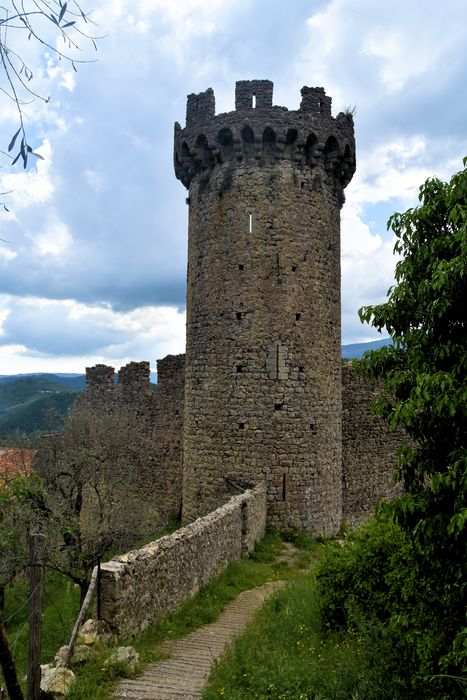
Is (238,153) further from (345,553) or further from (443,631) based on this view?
(443,631)

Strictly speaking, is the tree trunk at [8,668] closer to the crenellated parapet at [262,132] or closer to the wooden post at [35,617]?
the wooden post at [35,617]

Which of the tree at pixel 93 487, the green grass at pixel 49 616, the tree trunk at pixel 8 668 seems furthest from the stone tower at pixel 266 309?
the tree trunk at pixel 8 668

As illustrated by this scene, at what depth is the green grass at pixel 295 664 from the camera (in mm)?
6414

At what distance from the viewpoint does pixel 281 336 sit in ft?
51.1

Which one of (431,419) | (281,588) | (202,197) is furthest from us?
(202,197)

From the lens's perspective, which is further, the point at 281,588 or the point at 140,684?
the point at 281,588

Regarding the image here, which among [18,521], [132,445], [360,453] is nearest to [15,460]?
[132,445]

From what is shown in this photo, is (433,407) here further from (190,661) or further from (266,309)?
(266,309)

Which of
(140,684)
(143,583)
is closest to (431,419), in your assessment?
(140,684)

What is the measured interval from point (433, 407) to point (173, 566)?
6275 millimetres

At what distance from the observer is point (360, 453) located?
20.1m

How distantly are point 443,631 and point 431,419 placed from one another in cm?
223

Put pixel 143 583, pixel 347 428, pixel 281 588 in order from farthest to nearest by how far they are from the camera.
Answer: pixel 347 428 < pixel 281 588 < pixel 143 583

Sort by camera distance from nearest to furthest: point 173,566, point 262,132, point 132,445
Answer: point 173,566, point 262,132, point 132,445
